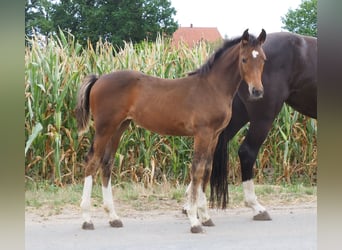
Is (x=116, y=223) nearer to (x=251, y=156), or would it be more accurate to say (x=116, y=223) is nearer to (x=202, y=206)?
(x=202, y=206)

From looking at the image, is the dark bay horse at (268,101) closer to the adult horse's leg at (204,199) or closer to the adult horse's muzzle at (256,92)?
the adult horse's leg at (204,199)

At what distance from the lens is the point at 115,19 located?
35.1 ft

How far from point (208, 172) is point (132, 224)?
0.91 m

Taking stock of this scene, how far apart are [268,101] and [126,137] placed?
2146mm

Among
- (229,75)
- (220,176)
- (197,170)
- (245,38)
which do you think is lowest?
(220,176)

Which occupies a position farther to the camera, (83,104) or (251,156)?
(251,156)

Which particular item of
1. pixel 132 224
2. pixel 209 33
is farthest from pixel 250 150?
pixel 209 33

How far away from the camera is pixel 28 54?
6.03 m

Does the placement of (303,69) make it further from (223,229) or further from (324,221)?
(324,221)

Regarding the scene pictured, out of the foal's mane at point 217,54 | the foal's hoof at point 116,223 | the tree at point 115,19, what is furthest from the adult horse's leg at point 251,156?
the tree at point 115,19

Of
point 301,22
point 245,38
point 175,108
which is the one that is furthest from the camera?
point 301,22

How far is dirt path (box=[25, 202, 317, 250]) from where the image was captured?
3.44m

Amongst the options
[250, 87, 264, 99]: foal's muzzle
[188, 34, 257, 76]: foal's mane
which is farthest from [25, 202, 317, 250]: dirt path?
[188, 34, 257, 76]: foal's mane

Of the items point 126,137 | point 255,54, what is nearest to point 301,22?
point 126,137
